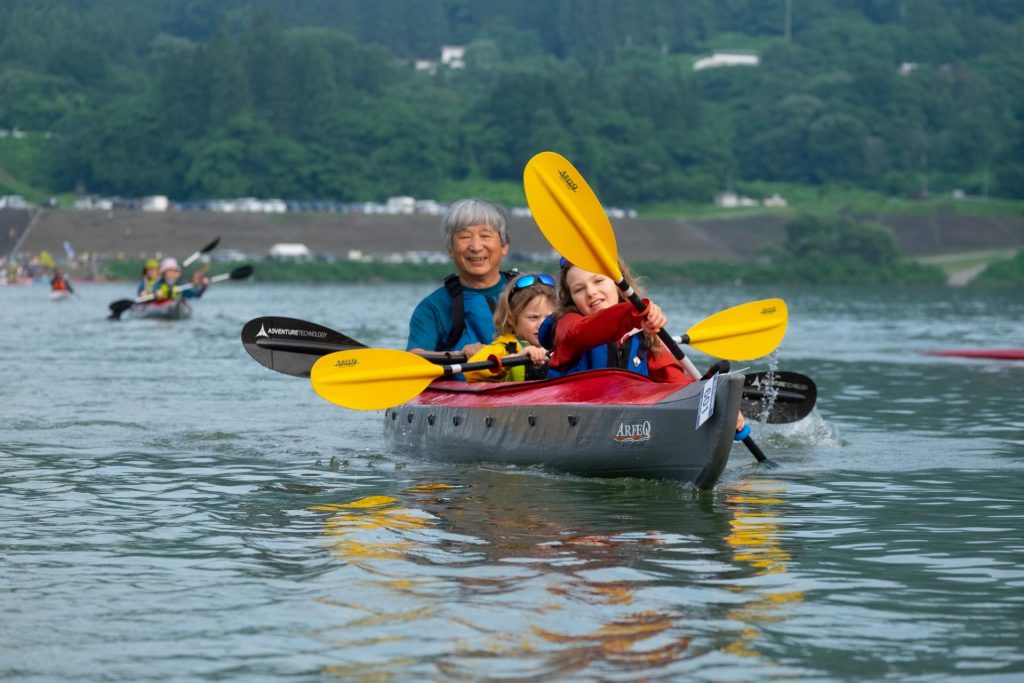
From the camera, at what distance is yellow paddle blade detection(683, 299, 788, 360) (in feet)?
39.9

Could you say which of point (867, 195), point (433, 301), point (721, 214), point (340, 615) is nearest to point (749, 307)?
point (433, 301)

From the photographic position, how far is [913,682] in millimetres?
6668

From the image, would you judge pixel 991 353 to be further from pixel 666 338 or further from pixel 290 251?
pixel 290 251

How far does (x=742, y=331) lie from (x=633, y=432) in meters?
1.63

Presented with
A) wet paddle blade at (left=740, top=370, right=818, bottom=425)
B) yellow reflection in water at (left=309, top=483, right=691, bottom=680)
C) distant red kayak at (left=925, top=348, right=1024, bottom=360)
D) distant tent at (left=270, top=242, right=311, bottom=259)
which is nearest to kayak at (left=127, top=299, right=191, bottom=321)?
distant red kayak at (left=925, top=348, right=1024, bottom=360)

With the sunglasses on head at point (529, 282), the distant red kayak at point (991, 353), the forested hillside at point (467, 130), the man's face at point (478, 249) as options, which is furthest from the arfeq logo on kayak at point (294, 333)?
the forested hillside at point (467, 130)

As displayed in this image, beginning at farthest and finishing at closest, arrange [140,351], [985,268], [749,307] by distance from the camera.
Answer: [985,268], [140,351], [749,307]

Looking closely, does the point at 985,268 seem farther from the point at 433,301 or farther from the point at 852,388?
the point at 433,301

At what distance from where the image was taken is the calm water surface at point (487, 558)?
275 inches

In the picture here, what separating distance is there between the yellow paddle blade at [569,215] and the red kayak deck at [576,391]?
645 mm

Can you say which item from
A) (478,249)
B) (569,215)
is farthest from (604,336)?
(478,249)

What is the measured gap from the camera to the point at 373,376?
1277cm

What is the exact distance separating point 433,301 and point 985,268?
97935mm

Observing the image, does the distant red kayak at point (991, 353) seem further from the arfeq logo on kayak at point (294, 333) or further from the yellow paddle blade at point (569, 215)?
the yellow paddle blade at point (569, 215)
